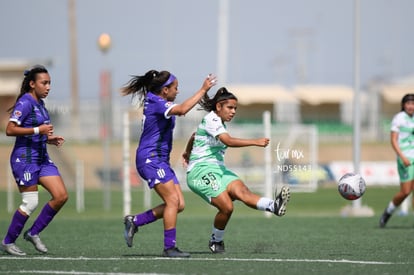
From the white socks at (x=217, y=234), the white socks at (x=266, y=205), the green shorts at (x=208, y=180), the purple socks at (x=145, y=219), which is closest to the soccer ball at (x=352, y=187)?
the white socks at (x=266, y=205)

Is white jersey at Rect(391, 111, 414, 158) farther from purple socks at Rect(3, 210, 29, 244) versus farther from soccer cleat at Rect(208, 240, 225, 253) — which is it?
purple socks at Rect(3, 210, 29, 244)

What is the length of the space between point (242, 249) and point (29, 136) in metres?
3.08

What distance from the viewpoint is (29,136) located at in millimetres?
11883

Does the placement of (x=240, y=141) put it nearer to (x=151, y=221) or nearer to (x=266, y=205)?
(x=266, y=205)

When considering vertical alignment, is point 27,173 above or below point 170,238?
above

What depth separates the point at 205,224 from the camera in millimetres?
19109

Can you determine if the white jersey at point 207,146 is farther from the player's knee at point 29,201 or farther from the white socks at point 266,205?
the player's knee at point 29,201

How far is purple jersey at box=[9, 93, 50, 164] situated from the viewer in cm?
1178

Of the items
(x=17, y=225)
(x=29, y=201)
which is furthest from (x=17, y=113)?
(x=17, y=225)

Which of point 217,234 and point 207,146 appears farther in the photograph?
point 217,234

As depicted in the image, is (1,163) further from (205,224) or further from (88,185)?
(205,224)

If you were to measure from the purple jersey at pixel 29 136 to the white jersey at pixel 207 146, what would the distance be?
1800 mm

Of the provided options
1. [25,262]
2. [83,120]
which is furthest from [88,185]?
[25,262]

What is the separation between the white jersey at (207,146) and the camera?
1198 centimetres
